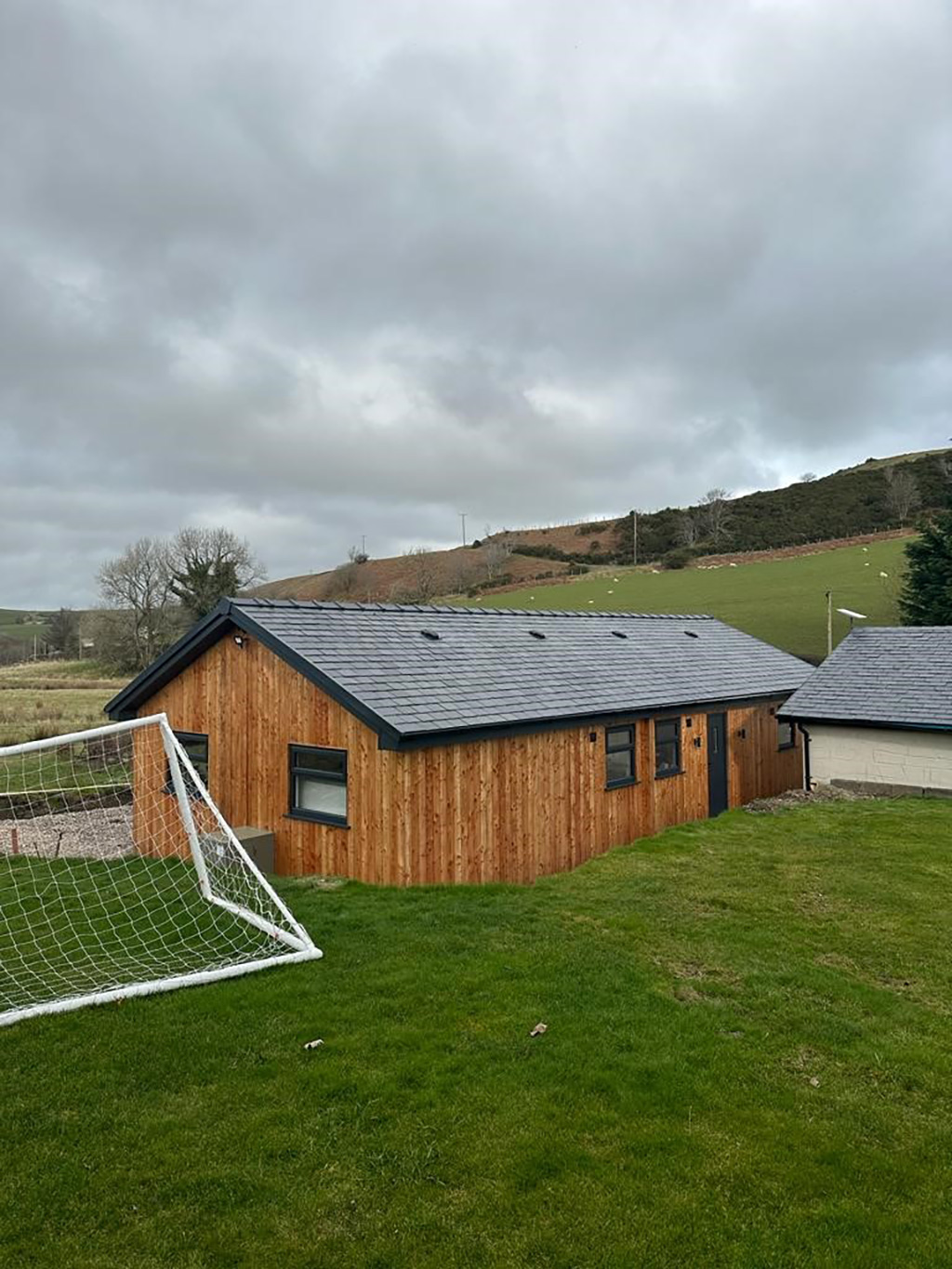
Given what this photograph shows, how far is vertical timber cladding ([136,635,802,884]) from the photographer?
31.7 ft

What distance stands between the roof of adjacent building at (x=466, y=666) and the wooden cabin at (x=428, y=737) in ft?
0.12

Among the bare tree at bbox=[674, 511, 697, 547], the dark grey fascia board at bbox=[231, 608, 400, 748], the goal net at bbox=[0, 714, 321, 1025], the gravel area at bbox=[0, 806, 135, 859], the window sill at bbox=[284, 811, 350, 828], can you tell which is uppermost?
the bare tree at bbox=[674, 511, 697, 547]

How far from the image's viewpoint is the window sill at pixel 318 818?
10.1 meters

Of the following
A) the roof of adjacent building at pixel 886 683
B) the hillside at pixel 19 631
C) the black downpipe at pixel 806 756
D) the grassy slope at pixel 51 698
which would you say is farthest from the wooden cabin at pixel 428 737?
the hillside at pixel 19 631

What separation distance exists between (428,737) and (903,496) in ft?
260

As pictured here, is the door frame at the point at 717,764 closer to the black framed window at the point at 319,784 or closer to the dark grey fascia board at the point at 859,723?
the dark grey fascia board at the point at 859,723

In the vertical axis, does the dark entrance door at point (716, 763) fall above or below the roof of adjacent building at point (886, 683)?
below

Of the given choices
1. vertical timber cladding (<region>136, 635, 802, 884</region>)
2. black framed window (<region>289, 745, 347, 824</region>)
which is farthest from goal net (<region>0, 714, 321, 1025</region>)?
black framed window (<region>289, 745, 347, 824</region>)

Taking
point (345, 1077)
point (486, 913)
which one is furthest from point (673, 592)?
point (345, 1077)

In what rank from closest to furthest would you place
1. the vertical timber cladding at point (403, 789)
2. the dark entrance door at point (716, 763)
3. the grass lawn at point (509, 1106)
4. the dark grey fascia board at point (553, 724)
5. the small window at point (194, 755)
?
1. the grass lawn at point (509, 1106)
2. the dark grey fascia board at point (553, 724)
3. the vertical timber cladding at point (403, 789)
4. the small window at point (194, 755)
5. the dark entrance door at point (716, 763)

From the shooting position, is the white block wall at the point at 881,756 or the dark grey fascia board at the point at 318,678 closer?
the dark grey fascia board at the point at 318,678

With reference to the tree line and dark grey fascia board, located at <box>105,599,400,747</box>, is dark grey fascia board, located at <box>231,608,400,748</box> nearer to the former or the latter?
dark grey fascia board, located at <box>105,599,400,747</box>

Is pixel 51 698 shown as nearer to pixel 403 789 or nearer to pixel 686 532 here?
pixel 403 789

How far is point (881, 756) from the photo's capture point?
15219 millimetres
